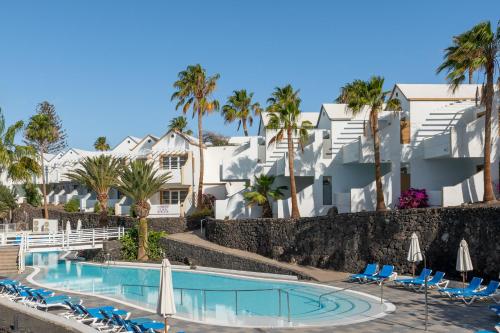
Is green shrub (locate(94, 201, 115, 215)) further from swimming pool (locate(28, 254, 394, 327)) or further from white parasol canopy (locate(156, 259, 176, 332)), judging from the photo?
white parasol canopy (locate(156, 259, 176, 332))

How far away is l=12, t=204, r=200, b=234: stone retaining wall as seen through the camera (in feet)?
131

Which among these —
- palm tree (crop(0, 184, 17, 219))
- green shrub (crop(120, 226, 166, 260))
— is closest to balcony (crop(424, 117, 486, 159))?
green shrub (crop(120, 226, 166, 260))

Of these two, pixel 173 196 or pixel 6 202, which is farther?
pixel 6 202

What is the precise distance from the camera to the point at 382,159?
29438 millimetres

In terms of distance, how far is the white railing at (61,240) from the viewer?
Answer: 31987 mm

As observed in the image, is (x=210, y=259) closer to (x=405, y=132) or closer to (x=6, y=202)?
(x=405, y=132)

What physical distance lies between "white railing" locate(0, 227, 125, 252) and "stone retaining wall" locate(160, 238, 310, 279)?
14.7 feet

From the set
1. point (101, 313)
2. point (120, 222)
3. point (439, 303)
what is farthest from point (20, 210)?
point (439, 303)

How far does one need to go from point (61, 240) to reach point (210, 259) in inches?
385

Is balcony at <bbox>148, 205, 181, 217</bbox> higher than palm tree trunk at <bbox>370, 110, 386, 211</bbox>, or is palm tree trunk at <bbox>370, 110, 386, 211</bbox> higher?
palm tree trunk at <bbox>370, 110, 386, 211</bbox>

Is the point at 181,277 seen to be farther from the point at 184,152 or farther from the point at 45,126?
the point at 45,126

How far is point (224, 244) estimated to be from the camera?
33.0m

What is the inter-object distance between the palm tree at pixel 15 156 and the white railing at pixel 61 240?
3616mm

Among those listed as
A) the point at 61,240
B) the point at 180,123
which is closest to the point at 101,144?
the point at 180,123
